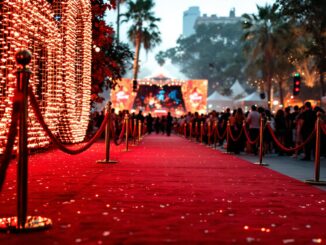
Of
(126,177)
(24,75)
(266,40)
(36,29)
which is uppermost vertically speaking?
(266,40)

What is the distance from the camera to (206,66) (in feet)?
303

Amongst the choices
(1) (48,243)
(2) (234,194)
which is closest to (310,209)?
(2) (234,194)

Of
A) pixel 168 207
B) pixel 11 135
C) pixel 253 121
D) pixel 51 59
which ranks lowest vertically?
pixel 168 207

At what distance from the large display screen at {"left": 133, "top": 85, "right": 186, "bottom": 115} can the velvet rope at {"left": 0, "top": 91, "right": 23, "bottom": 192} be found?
49.2 meters

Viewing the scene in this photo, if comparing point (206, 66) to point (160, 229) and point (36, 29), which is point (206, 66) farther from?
point (160, 229)


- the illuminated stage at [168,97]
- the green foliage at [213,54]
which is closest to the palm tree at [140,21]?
the illuminated stage at [168,97]

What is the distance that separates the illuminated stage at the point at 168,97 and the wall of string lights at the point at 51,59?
→ 3082cm

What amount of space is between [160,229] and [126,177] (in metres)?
4.64

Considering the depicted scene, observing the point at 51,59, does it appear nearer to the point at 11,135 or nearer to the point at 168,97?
the point at 11,135

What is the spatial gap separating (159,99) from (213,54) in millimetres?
41113

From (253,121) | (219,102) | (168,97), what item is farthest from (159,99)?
(253,121)

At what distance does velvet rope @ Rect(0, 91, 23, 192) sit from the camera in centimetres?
494

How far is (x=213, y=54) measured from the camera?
9438 cm

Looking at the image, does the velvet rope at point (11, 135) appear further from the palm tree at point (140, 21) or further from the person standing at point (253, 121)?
the palm tree at point (140, 21)
